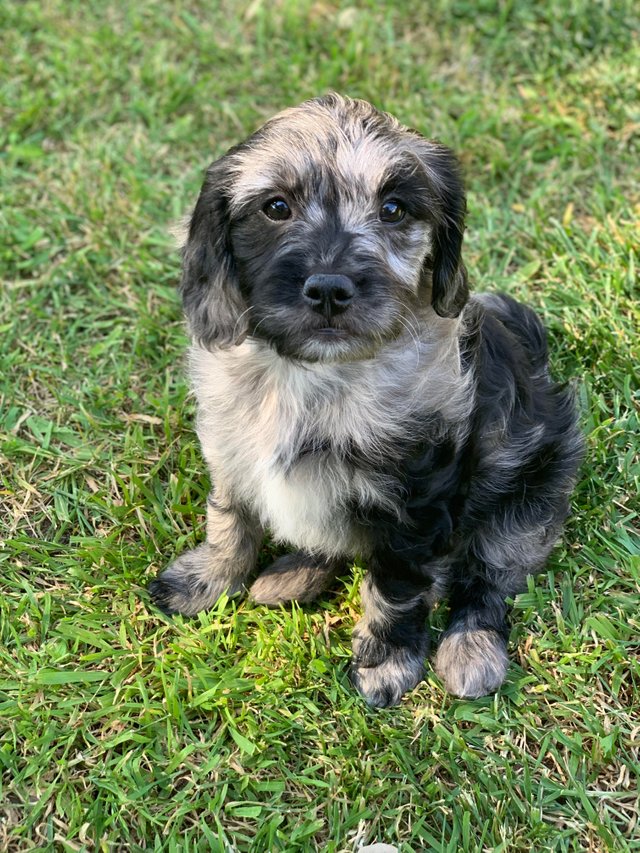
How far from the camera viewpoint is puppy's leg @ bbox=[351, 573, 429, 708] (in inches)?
137

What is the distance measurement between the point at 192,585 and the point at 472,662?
1151 mm

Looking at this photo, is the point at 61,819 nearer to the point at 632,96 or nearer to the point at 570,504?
the point at 570,504

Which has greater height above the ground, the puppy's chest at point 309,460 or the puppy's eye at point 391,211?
the puppy's eye at point 391,211

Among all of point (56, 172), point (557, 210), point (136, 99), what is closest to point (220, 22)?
point (136, 99)

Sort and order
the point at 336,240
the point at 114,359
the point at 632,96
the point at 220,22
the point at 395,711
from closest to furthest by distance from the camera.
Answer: the point at 336,240, the point at 395,711, the point at 114,359, the point at 632,96, the point at 220,22

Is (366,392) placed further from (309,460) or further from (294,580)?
(294,580)

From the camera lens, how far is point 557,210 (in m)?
5.40

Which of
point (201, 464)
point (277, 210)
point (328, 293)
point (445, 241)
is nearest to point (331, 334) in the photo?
point (328, 293)

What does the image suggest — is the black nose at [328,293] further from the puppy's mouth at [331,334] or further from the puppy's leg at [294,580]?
the puppy's leg at [294,580]

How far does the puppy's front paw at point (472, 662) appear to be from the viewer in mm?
3539

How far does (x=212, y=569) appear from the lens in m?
3.81

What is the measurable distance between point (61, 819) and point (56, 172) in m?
3.75

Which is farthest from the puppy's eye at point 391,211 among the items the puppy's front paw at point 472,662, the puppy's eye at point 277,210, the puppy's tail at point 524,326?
the puppy's front paw at point 472,662

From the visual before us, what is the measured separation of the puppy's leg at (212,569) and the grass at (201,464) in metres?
0.08
